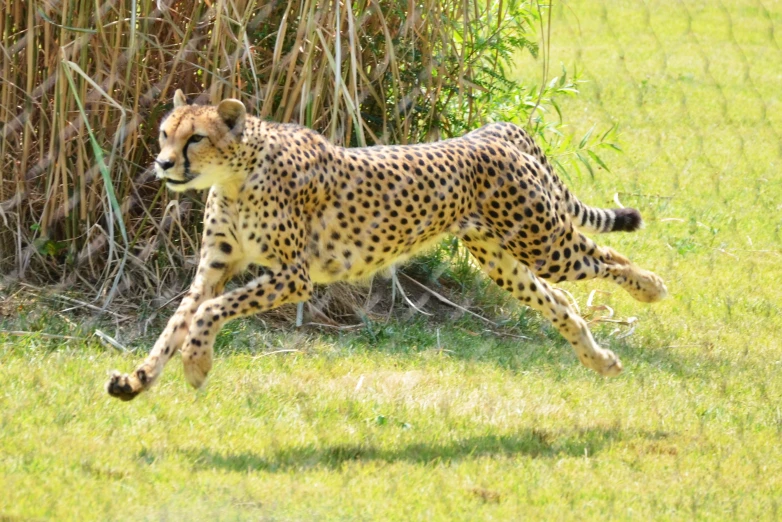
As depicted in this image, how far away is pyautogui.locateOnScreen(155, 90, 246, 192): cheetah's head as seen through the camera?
3.38 meters

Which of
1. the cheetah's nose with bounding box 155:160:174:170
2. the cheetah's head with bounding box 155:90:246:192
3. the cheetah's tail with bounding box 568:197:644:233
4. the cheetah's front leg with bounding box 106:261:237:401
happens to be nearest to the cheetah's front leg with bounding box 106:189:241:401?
the cheetah's front leg with bounding box 106:261:237:401

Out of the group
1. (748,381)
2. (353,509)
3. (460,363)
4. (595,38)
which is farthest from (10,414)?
(595,38)

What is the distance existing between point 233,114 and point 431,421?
1184mm

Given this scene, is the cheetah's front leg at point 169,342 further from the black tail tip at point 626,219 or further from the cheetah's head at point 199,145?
the black tail tip at point 626,219

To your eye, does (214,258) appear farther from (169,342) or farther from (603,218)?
(603,218)

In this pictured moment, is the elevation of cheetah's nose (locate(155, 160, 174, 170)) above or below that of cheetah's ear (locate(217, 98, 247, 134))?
below

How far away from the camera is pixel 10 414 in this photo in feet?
11.0

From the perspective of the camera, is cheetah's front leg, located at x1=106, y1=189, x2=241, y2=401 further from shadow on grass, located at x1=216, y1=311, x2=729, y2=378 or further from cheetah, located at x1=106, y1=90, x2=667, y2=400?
shadow on grass, located at x1=216, y1=311, x2=729, y2=378

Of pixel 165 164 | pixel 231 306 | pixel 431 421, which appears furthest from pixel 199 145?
pixel 431 421

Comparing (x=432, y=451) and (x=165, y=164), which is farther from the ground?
(x=165, y=164)

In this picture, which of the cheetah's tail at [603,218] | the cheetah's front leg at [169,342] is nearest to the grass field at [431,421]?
the cheetah's front leg at [169,342]

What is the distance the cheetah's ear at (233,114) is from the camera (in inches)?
138

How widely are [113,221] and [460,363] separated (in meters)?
1.52

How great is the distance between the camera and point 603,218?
440 cm
